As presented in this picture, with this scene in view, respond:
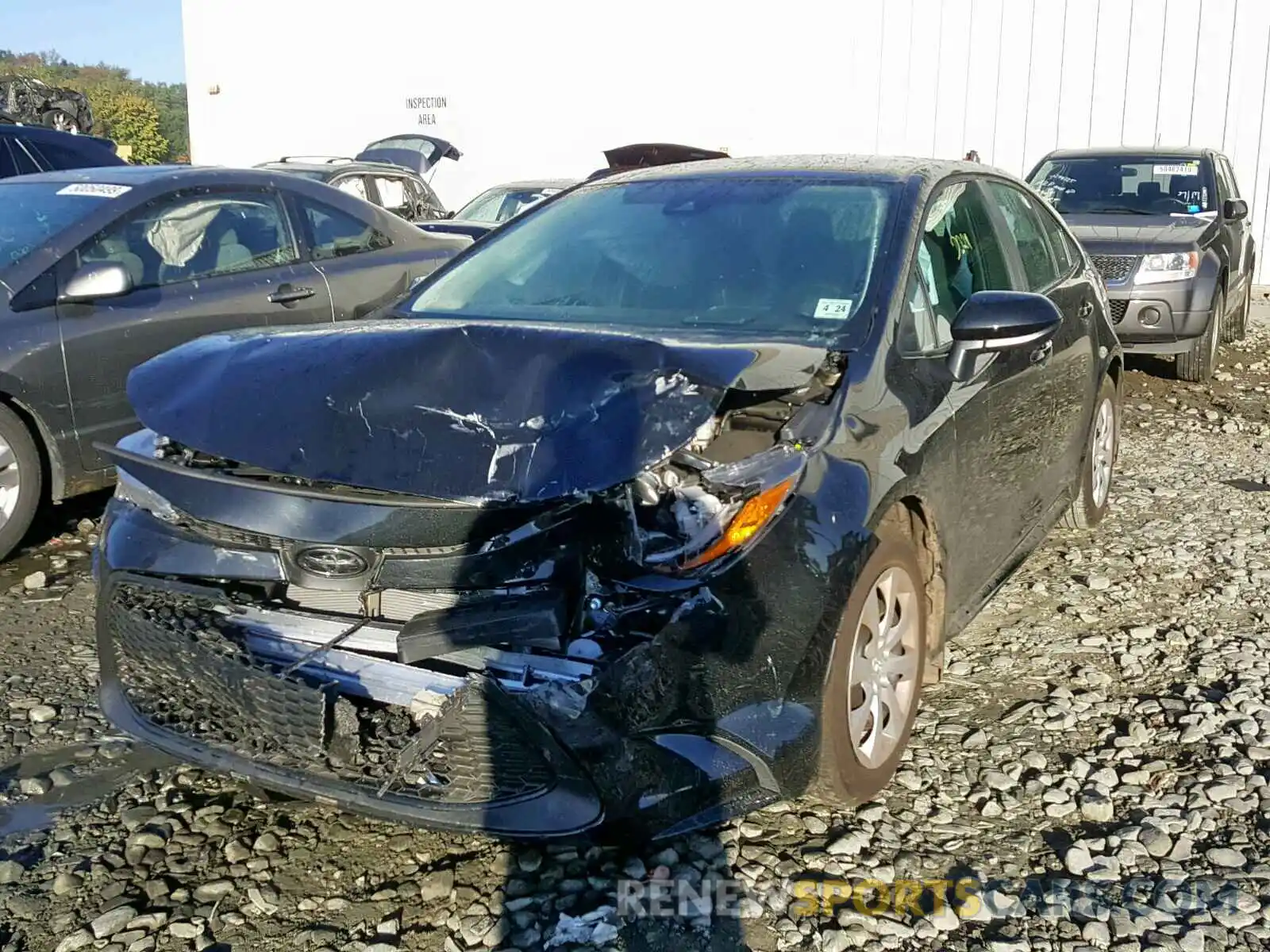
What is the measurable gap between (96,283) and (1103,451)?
A: 432 centimetres

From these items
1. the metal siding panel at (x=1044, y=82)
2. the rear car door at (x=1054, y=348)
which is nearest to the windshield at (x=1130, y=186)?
the rear car door at (x=1054, y=348)

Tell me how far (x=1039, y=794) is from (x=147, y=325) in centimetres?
409

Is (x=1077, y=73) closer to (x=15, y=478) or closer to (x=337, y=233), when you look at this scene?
(x=337, y=233)

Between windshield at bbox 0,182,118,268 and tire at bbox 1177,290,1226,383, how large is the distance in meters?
7.07

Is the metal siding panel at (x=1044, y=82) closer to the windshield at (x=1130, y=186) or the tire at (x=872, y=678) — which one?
the windshield at (x=1130, y=186)

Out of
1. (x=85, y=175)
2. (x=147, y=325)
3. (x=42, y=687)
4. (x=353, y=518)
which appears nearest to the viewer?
(x=353, y=518)

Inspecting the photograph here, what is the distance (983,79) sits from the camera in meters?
15.6

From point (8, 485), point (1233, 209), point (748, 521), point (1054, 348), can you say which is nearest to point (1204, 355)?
point (1233, 209)

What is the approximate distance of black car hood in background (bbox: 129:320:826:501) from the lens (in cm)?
245

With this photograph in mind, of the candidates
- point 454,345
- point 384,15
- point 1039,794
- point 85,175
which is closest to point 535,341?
point 454,345

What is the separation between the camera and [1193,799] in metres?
3.02

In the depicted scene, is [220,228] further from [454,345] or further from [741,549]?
[741,549]

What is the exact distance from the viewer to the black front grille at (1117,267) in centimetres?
823

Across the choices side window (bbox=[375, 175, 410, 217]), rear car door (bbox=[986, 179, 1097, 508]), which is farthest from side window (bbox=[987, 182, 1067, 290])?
side window (bbox=[375, 175, 410, 217])
